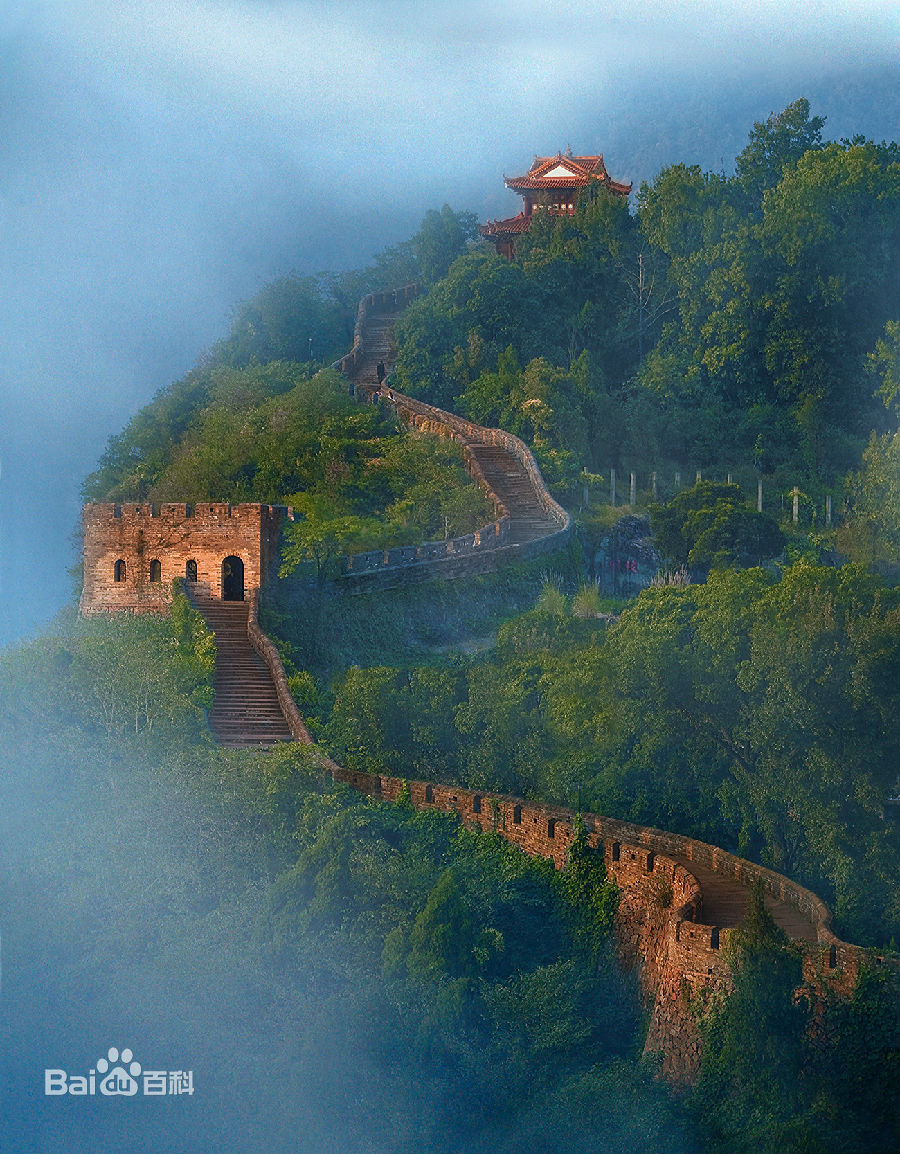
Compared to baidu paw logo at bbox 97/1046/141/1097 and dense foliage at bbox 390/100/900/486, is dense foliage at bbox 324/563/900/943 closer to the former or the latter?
baidu paw logo at bbox 97/1046/141/1097

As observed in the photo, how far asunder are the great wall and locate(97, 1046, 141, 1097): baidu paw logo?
5.45 metres

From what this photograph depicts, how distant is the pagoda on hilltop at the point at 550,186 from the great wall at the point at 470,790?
15494 millimetres

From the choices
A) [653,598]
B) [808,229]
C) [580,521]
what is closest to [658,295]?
[808,229]

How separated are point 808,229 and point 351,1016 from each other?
3484 cm

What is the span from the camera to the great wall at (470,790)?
87.1 ft

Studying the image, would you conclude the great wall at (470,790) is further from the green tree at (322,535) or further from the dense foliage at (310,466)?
the dense foliage at (310,466)

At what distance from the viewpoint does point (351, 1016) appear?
88.6ft

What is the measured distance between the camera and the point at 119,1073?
25.8 metres

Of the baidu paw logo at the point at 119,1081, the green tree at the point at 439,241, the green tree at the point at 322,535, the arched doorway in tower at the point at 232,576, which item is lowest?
the baidu paw logo at the point at 119,1081

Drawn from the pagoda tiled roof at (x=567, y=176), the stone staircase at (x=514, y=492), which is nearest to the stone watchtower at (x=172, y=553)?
the stone staircase at (x=514, y=492)

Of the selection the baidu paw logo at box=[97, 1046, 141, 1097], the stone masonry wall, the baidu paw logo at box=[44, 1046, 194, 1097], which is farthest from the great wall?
the baidu paw logo at box=[97, 1046, 141, 1097]

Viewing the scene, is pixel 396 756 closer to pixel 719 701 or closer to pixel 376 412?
pixel 719 701

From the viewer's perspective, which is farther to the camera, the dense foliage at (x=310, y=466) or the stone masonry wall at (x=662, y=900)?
the dense foliage at (x=310, y=466)

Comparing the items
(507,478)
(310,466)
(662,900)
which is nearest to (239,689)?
(662,900)
